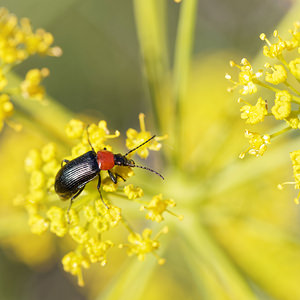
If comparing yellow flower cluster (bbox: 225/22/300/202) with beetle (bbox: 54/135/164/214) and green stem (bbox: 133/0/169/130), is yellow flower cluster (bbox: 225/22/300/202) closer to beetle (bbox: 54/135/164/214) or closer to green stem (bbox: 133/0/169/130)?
beetle (bbox: 54/135/164/214)

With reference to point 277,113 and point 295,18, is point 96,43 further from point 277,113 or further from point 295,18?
point 277,113

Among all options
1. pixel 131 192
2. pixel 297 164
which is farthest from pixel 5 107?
pixel 297 164

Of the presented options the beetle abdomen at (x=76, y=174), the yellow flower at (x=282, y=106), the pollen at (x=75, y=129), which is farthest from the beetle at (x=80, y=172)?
the yellow flower at (x=282, y=106)

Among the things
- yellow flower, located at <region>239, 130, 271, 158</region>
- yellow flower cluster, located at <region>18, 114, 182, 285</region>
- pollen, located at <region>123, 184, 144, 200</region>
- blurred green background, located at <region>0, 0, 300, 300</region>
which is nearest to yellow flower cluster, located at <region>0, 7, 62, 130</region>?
yellow flower cluster, located at <region>18, 114, 182, 285</region>

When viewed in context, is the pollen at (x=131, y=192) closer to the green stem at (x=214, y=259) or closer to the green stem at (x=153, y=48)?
the green stem at (x=153, y=48)

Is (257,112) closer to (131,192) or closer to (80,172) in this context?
(131,192)

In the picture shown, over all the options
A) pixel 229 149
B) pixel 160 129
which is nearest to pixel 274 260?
pixel 229 149
